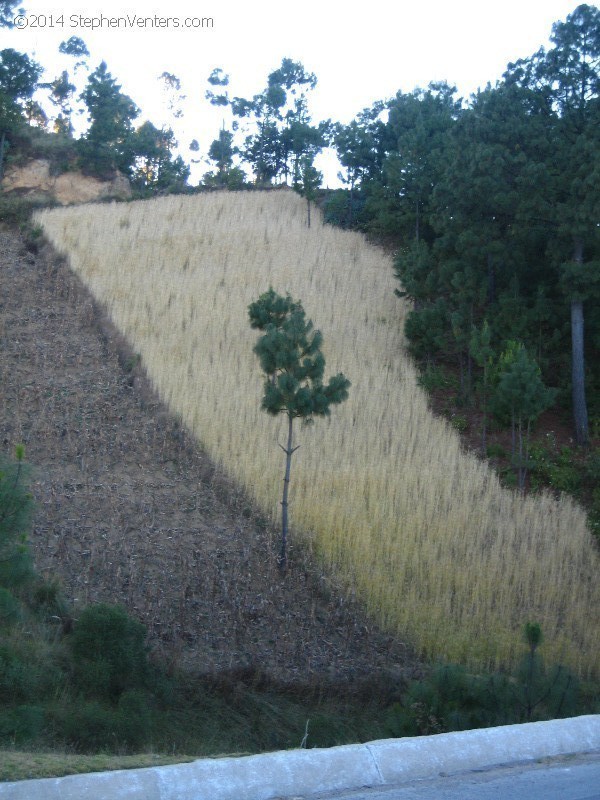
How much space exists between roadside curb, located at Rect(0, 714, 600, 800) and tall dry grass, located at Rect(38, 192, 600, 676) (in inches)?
281

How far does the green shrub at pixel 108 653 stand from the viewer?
33.4ft

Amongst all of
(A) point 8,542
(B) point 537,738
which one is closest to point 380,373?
(A) point 8,542

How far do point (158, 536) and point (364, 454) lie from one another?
Result: 548cm

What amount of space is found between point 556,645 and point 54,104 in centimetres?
5333

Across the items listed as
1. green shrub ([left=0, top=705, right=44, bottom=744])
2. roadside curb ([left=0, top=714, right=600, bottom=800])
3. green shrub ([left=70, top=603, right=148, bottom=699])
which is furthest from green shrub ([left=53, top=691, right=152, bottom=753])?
roadside curb ([left=0, top=714, right=600, bottom=800])

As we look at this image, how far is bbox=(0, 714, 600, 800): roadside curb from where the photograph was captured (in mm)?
4711

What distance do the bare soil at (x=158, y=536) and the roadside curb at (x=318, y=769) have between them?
4.68m

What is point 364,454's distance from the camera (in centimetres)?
1922

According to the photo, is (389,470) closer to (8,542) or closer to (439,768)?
(8,542)

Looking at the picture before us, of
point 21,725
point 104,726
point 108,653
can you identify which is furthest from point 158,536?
point 21,725

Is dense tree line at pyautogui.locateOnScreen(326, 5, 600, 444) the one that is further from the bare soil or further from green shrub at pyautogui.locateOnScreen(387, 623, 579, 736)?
green shrub at pyautogui.locateOnScreen(387, 623, 579, 736)

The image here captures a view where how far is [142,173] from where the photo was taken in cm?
5331

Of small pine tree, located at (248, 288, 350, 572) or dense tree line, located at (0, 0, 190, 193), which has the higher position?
dense tree line, located at (0, 0, 190, 193)

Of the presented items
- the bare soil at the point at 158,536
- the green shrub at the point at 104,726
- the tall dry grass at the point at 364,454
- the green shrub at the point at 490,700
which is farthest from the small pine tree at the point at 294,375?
the green shrub at the point at 490,700
